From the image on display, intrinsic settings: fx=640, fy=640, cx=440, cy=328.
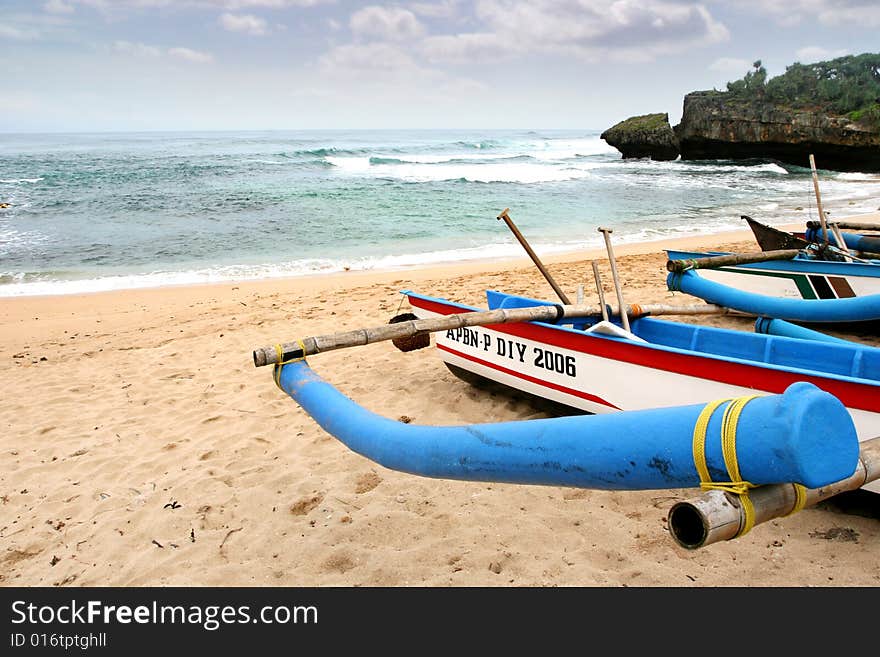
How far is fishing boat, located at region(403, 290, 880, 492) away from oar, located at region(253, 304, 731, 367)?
0.37ft

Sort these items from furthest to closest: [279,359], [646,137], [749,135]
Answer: [646,137] → [749,135] → [279,359]

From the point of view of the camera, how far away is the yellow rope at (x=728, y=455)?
139 centimetres

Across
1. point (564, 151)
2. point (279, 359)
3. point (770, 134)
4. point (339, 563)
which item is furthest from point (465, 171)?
point (339, 563)

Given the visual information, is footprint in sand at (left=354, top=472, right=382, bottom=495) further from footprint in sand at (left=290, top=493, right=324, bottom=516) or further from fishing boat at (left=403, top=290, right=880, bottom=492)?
fishing boat at (left=403, top=290, right=880, bottom=492)

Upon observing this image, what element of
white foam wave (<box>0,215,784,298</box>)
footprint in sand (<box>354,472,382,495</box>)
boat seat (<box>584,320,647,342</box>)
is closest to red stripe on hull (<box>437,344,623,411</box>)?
boat seat (<box>584,320,647,342</box>)

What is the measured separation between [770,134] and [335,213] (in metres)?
24.9

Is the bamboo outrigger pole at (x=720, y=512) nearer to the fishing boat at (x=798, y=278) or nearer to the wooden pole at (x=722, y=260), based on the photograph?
the fishing boat at (x=798, y=278)

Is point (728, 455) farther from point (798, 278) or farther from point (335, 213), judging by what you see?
point (335, 213)

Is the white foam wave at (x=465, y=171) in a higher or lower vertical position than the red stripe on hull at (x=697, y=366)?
higher

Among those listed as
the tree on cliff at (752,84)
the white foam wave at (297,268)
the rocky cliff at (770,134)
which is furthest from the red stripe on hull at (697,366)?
the tree on cliff at (752,84)

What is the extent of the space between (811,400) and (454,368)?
388 centimetres

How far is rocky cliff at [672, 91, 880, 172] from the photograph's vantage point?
95.4 feet

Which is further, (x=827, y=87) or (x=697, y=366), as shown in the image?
(x=827, y=87)

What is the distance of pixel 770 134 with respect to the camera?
3275 centimetres
